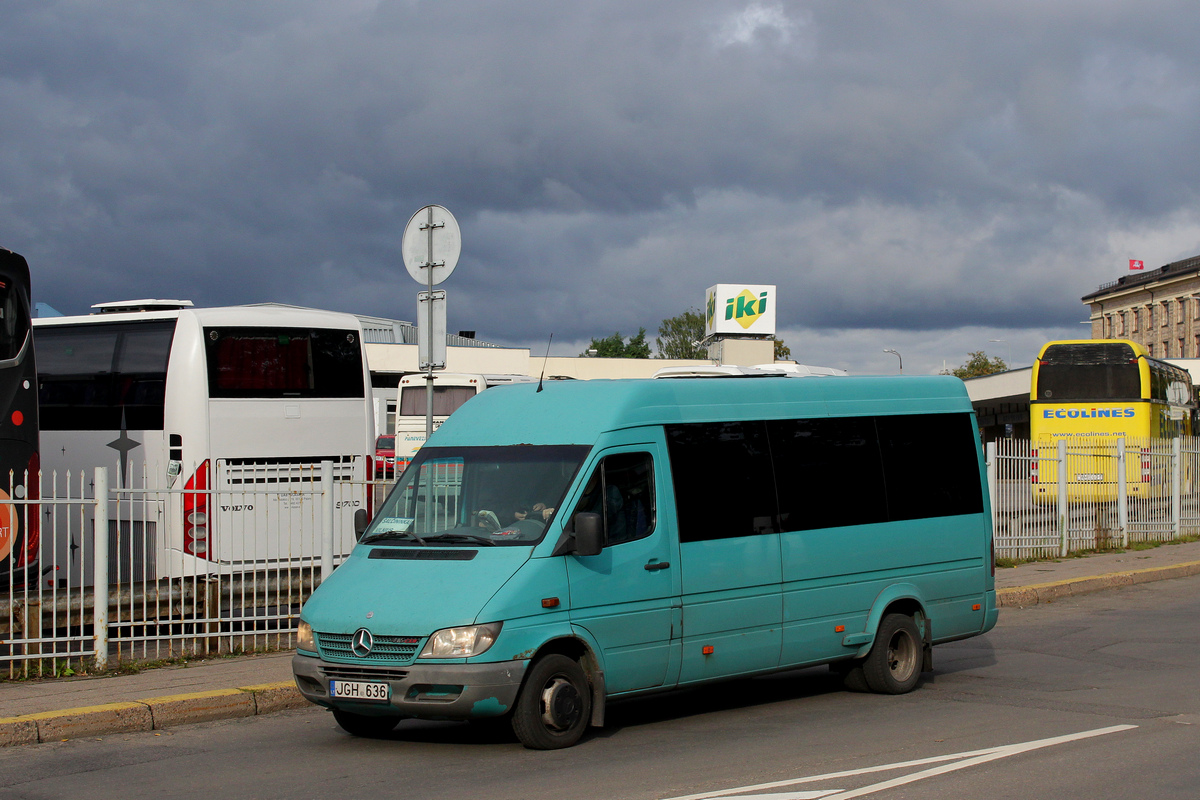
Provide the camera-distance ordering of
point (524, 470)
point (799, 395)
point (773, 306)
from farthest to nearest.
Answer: point (773, 306)
point (799, 395)
point (524, 470)

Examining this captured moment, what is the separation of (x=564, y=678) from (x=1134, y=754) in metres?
3.49

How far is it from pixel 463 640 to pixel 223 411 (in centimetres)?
833

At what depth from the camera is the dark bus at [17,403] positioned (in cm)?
1144

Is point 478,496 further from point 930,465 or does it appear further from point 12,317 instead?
point 12,317

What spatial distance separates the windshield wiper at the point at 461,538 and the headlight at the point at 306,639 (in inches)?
38.2

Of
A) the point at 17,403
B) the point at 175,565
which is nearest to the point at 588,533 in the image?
the point at 175,565

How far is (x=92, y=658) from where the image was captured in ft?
35.2

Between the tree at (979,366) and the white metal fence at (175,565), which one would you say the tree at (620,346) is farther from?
the white metal fence at (175,565)

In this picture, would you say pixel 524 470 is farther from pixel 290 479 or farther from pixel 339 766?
pixel 290 479

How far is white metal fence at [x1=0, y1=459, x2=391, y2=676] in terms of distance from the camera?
1063 centimetres

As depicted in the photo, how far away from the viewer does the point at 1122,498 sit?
23.3 meters

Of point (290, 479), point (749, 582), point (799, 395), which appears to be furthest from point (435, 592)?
point (290, 479)

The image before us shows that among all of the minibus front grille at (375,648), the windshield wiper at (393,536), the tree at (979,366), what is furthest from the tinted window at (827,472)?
the tree at (979,366)

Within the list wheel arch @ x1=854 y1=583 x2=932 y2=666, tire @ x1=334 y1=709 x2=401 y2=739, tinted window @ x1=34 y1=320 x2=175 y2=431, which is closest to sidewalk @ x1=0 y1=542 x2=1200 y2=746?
tire @ x1=334 y1=709 x2=401 y2=739
